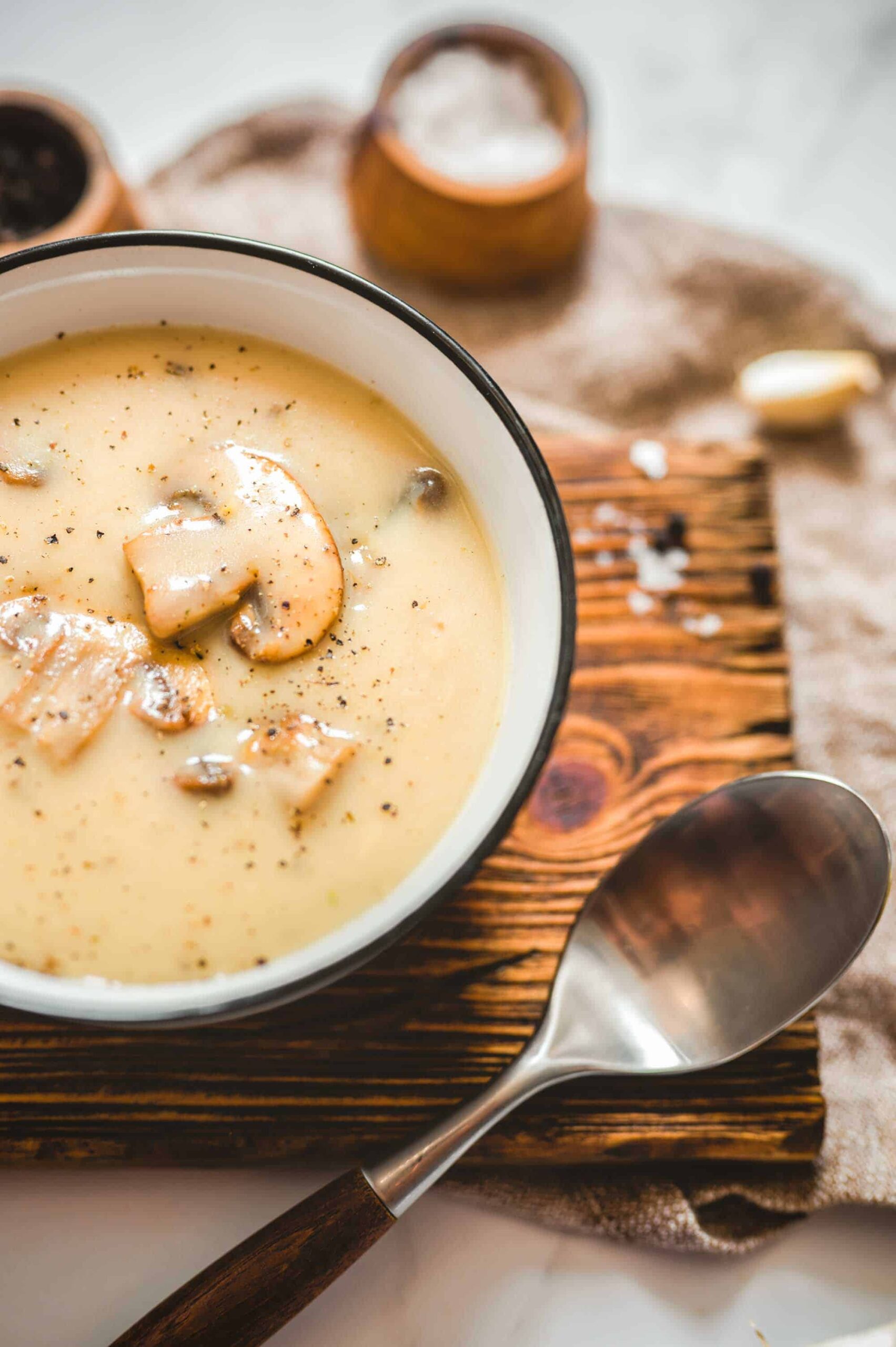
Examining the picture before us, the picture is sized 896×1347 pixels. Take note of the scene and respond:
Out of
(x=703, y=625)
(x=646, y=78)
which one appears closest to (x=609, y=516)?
(x=703, y=625)

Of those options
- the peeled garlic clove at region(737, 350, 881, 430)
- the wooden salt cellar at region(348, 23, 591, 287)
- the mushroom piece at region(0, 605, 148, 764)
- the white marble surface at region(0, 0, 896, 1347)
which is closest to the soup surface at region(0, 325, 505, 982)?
the mushroom piece at region(0, 605, 148, 764)

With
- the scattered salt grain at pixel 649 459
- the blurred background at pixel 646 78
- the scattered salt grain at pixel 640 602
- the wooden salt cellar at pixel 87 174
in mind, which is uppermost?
the wooden salt cellar at pixel 87 174

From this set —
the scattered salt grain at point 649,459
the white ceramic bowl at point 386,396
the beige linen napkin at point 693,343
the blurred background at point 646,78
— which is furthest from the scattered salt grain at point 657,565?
the blurred background at point 646,78

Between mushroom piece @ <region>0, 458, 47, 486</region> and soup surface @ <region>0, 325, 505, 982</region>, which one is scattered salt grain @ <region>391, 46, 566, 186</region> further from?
mushroom piece @ <region>0, 458, 47, 486</region>

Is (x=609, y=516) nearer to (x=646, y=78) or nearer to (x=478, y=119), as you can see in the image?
(x=478, y=119)

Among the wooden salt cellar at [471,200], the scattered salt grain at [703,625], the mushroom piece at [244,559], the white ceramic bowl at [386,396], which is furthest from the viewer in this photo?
the wooden salt cellar at [471,200]

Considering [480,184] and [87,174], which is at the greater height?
[87,174]

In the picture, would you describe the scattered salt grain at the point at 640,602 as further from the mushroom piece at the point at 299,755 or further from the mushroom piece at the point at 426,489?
the mushroom piece at the point at 299,755
